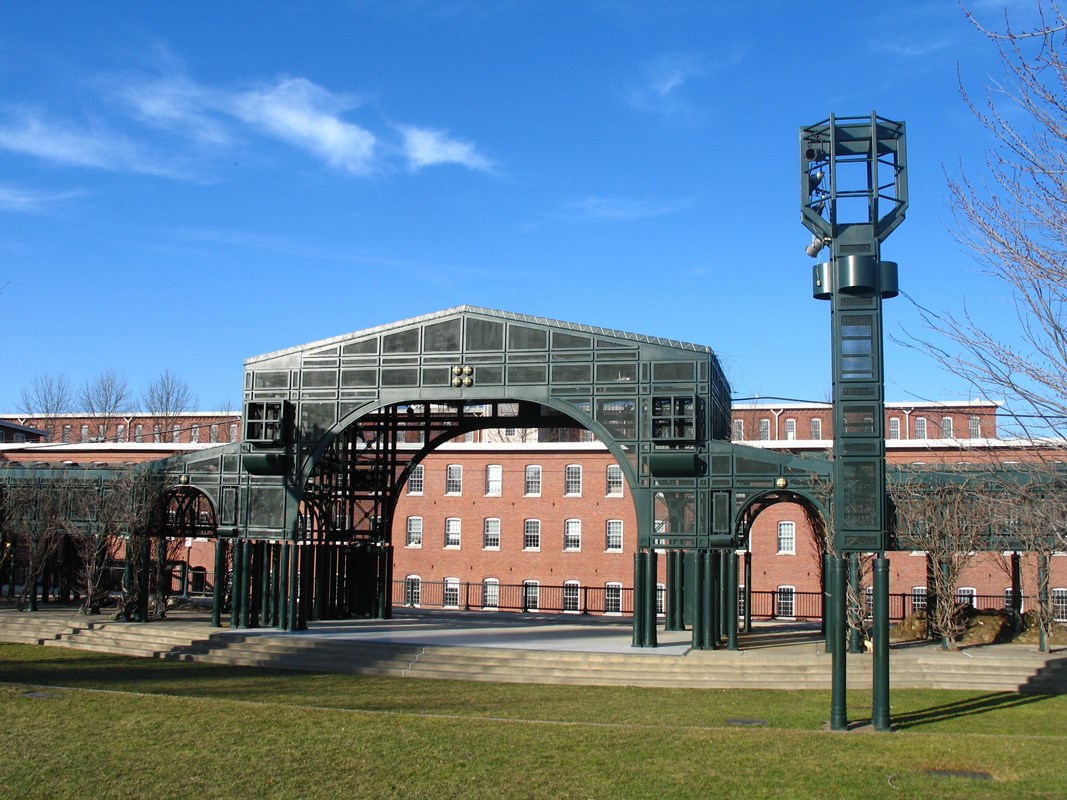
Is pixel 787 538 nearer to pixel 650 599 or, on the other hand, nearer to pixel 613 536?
pixel 613 536

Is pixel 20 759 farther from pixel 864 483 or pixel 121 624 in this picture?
pixel 121 624

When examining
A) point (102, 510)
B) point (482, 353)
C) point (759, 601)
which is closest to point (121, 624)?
point (102, 510)

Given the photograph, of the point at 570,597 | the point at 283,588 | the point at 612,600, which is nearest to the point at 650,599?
the point at 283,588

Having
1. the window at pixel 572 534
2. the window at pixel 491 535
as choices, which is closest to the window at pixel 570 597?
the window at pixel 572 534

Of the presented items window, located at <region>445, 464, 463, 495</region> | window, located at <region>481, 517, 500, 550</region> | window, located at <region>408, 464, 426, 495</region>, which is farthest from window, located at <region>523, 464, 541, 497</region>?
window, located at <region>408, 464, 426, 495</region>

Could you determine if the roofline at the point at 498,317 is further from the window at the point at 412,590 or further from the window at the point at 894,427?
Result: the window at the point at 894,427

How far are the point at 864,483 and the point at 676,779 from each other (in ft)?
17.9

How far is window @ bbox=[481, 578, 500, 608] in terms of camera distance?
45.3 metres

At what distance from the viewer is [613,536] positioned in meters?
45.3

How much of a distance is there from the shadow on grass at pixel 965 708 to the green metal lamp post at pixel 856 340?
5.53 ft

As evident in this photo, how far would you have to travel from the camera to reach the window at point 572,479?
4603cm

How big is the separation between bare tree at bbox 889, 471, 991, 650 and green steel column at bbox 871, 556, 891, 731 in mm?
10143

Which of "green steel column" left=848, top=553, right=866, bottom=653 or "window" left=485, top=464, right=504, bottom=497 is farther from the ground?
"window" left=485, top=464, right=504, bottom=497

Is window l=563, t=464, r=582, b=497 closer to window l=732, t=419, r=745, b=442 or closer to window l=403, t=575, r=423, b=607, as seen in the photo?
window l=403, t=575, r=423, b=607
